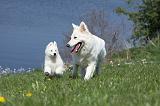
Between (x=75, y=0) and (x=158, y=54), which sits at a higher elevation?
(x=75, y=0)

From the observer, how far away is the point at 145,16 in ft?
136

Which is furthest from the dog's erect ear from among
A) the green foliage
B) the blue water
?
the blue water

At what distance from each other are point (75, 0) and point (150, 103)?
119406 millimetres

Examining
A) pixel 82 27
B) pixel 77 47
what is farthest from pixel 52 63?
pixel 82 27

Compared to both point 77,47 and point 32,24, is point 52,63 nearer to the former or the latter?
point 77,47

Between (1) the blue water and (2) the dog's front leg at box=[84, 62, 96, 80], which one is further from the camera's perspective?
(1) the blue water

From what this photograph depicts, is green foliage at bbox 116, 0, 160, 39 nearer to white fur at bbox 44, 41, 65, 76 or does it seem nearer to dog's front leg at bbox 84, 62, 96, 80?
white fur at bbox 44, 41, 65, 76

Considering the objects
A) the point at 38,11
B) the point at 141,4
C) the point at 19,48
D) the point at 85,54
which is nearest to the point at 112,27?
the point at 141,4

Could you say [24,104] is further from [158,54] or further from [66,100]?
[158,54]

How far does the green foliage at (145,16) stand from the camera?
40406mm

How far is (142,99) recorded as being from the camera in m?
5.51

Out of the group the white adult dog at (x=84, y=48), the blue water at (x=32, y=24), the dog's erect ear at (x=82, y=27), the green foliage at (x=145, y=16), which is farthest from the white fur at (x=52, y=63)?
the blue water at (x=32, y=24)

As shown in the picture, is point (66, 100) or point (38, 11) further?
point (38, 11)

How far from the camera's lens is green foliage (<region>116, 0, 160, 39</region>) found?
40406mm
